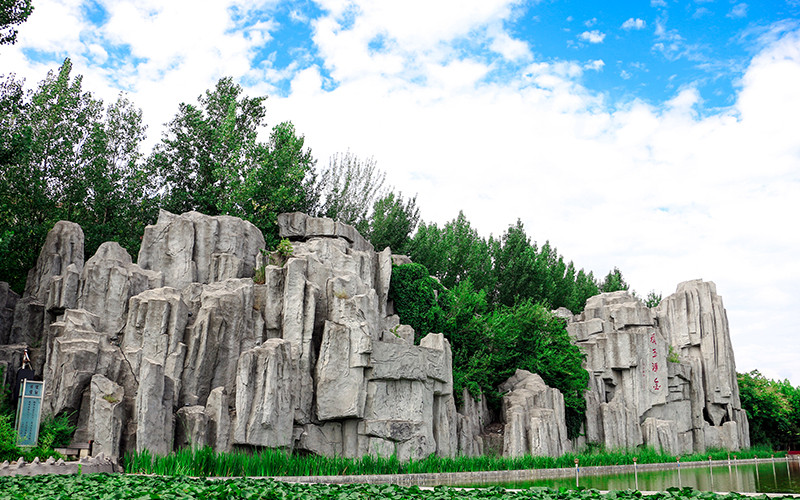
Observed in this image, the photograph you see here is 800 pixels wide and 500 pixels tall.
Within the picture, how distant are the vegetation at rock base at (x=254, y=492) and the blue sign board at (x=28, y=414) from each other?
573 centimetres

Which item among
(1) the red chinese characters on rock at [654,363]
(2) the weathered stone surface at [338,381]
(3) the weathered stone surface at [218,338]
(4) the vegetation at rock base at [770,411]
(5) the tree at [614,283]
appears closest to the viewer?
(3) the weathered stone surface at [218,338]

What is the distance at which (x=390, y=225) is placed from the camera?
3800 centimetres

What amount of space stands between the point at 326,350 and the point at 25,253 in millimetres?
14913

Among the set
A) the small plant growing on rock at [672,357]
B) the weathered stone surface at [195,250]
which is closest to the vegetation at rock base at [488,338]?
the weathered stone surface at [195,250]

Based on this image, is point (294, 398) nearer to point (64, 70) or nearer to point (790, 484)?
point (790, 484)

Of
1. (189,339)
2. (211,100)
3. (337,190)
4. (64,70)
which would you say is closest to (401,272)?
(189,339)

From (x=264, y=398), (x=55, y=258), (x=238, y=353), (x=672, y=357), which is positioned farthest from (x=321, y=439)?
(x=672, y=357)

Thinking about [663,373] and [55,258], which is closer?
[55,258]

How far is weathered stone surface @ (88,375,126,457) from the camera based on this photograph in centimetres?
1664

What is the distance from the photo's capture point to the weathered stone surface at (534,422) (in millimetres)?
24922

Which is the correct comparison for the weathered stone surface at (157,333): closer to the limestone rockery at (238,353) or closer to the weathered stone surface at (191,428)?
the limestone rockery at (238,353)

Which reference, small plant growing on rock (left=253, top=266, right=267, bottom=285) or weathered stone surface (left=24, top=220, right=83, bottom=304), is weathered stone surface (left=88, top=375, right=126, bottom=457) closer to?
weathered stone surface (left=24, top=220, right=83, bottom=304)

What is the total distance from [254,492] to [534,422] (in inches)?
712

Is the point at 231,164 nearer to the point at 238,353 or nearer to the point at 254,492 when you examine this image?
the point at 238,353
